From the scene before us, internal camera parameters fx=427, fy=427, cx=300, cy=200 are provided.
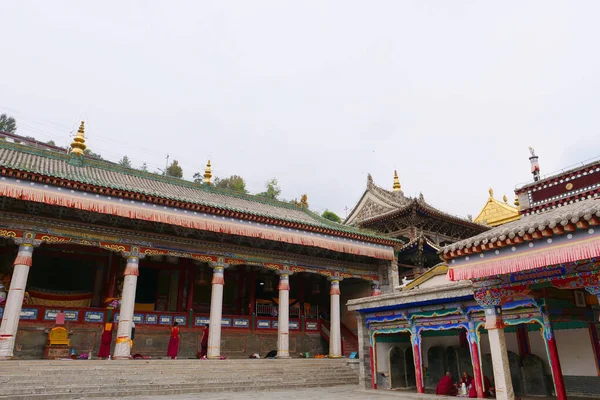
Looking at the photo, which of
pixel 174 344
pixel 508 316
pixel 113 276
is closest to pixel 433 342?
pixel 508 316

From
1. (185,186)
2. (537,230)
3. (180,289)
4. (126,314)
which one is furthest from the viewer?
(185,186)

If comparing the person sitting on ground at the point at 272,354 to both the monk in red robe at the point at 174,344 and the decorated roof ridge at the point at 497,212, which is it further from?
the decorated roof ridge at the point at 497,212

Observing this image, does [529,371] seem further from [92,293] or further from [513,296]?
[92,293]

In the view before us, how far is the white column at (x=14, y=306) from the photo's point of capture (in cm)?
1175

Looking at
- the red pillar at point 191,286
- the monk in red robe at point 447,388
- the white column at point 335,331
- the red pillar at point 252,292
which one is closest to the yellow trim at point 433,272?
the white column at point 335,331

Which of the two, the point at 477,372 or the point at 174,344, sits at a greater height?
the point at 174,344

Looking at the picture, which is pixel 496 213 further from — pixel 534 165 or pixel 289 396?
pixel 289 396

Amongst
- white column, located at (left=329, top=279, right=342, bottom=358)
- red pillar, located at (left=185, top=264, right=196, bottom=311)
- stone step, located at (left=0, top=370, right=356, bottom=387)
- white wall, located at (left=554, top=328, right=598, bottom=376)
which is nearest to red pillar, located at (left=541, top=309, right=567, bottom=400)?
white wall, located at (left=554, top=328, right=598, bottom=376)

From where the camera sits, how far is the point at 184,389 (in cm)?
1131

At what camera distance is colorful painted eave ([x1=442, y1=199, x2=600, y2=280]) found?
6110 mm

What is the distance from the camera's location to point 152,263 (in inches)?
701

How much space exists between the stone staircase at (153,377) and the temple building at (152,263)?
5.44 feet

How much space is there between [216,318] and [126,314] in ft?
10.1

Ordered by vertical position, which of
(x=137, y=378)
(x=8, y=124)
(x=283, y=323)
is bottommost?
(x=137, y=378)
